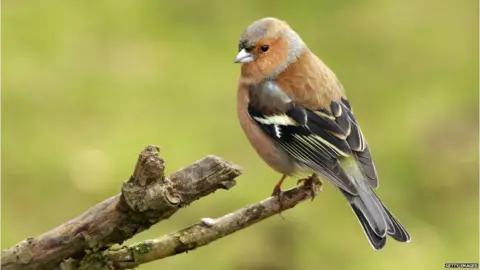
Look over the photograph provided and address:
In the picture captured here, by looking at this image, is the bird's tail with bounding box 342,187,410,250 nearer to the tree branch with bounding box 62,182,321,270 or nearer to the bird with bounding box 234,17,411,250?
the bird with bounding box 234,17,411,250

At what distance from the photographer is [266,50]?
15.8ft

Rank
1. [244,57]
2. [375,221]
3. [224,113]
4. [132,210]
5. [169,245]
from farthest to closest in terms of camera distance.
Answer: [224,113]
[244,57]
[375,221]
[169,245]
[132,210]

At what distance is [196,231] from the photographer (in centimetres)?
346

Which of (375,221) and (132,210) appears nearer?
(132,210)

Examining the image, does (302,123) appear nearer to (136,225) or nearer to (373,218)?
(373,218)

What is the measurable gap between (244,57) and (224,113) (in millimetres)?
2628

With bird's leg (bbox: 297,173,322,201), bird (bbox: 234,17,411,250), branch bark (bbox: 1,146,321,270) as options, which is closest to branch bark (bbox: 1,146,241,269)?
branch bark (bbox: 1,146,321,270)

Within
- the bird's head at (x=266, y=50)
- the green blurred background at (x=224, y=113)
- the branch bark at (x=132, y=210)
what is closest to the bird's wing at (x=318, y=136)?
the bird's head at (x=266, y=50)

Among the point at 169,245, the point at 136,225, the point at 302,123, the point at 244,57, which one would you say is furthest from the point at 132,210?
the point at 244,57

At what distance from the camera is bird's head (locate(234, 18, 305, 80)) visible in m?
4.75

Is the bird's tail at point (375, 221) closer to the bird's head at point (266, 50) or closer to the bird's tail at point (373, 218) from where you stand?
the bird's tail at point (373, 218)

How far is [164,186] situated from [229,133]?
13.5ft

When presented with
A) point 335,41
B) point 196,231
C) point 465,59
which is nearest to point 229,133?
point 335,41

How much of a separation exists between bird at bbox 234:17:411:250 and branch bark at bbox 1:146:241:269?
1.12 metres
